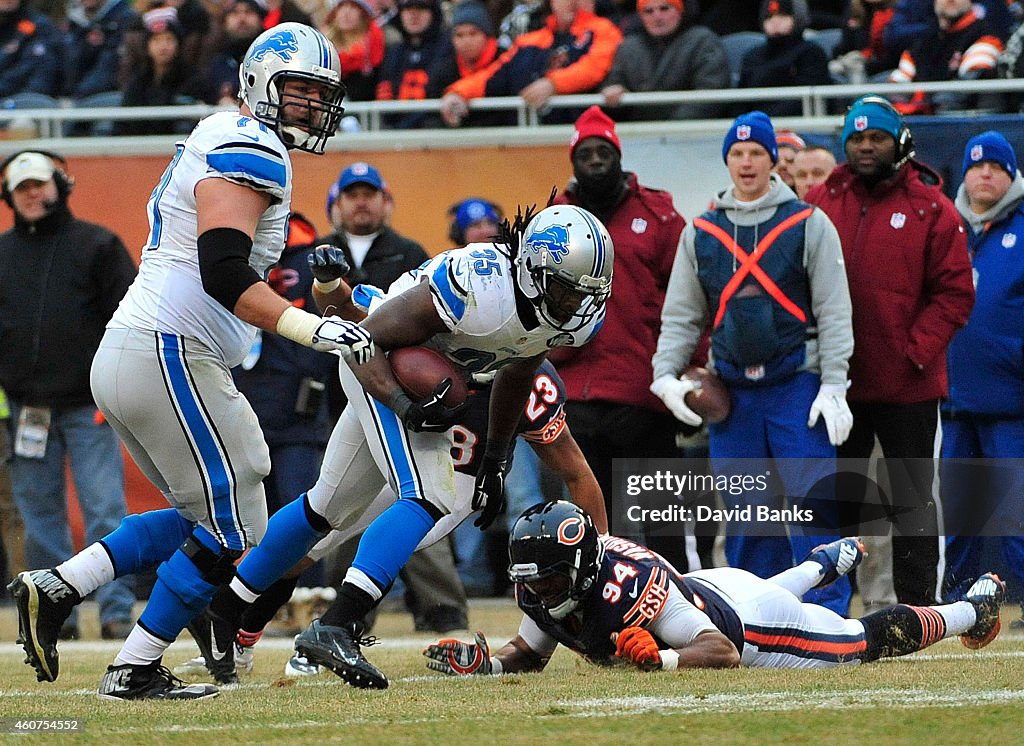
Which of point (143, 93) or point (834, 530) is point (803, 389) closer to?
point (834, 530)

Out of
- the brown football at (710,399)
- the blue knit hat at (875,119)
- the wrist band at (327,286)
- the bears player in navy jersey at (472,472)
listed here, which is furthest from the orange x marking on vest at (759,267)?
the wrist band at (327,286)

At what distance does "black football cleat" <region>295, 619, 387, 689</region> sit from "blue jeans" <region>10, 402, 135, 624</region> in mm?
3262

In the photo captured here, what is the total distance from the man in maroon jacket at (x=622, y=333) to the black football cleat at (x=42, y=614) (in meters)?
3.11

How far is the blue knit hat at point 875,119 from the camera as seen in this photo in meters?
7.07

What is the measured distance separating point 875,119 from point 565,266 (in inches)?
103

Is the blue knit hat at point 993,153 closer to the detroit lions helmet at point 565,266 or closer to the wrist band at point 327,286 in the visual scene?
the detroit lions helmet at point 565,266

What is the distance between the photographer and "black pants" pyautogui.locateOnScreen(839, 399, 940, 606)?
6836mm

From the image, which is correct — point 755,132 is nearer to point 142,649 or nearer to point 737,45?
point 737,45

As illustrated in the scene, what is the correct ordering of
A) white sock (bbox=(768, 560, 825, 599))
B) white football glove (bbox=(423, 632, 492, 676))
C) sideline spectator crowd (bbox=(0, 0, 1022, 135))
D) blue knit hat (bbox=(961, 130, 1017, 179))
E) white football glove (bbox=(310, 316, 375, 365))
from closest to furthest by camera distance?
white football glove (bbox=(310, 316, 375, 365)) → white football glove (bbox=(423, 632, 492, 676)) → white sock (bbox=(768, 560, 825, 599)) → blue knit hat (bbox=(961, 130, 1017, 179)) → sideline spectator crowd (bbox=(0, 0, 1022, 135))

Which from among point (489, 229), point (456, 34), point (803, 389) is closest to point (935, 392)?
point (803, 389)

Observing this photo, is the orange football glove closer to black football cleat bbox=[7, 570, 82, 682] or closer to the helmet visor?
the helmet visor

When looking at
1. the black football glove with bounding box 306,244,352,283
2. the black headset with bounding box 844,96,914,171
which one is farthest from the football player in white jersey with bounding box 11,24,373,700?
the black headset with bounding box 844,96,914,171

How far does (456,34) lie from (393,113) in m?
0.64

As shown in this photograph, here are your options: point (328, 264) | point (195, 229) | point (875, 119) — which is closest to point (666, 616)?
point (328, 264)
